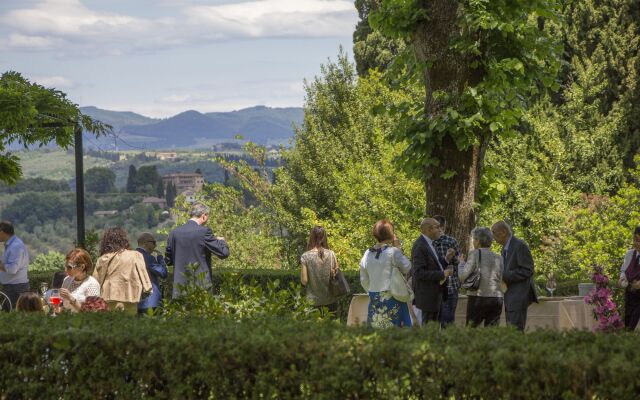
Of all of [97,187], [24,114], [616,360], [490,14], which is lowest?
[97,187]

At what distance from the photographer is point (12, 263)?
13.6m

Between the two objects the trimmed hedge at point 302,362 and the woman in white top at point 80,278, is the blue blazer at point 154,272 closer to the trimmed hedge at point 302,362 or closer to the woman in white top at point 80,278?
the woman in white top at point 80,278

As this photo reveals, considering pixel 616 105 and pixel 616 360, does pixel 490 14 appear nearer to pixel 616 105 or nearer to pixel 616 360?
pixel 616 360

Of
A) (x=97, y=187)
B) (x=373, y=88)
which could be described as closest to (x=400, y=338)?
(x=373, y=88)

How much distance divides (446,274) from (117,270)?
3.31 metres

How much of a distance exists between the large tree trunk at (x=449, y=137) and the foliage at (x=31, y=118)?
7387 mm

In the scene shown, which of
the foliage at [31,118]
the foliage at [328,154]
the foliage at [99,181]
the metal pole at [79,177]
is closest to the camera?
the foliage at [31,118]

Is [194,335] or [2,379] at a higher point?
[194,335]

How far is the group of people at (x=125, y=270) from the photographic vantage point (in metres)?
9.53

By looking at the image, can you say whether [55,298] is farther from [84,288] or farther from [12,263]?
[12,263]

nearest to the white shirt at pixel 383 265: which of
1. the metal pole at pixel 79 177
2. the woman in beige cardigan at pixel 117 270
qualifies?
the woman in beige cardigan at pixel 117 270

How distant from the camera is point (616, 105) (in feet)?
103

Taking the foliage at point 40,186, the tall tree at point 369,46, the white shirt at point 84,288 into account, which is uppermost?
the tall tree at point 369,46

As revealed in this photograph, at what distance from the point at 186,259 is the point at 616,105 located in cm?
2326
